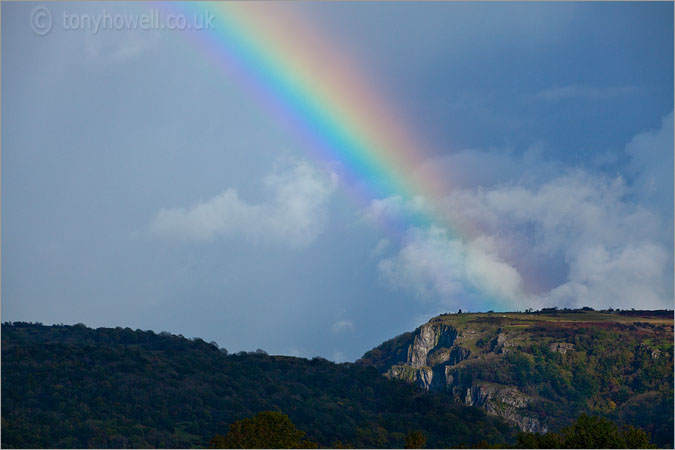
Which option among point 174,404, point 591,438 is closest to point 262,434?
point 591,438

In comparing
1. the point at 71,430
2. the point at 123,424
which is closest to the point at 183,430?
the point at 123,424

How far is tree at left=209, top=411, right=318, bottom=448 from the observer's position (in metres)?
85.0

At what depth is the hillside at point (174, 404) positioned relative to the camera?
142000 millimetres

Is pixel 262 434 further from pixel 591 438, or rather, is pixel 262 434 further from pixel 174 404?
pixel 174 404

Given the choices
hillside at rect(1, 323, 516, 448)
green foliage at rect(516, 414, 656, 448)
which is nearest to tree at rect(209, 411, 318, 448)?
green foliage at rect(516, 414, 656, 448)

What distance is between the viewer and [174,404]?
16512 cm

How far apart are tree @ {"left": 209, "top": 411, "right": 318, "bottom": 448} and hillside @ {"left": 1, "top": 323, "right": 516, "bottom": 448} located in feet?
185

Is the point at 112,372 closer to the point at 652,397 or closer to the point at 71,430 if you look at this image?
the point at 71,430

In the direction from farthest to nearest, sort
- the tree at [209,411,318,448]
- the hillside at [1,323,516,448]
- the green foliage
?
the hillside at [1,323,516,448]
the tree at [209,411,318,448]
the green foliage

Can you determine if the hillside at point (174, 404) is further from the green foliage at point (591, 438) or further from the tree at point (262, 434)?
the green foliage at point (591, 438)

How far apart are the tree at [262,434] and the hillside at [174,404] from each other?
5643 centimetres

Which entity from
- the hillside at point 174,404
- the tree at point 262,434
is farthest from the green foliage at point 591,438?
the hillside at point 174,404

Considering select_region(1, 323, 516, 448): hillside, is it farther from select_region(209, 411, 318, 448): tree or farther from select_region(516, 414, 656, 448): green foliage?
select_region(516, 414, 656, 448): green foliage

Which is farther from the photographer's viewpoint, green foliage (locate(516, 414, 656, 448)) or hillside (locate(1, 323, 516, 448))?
hillside (locate(1, 323, 516, 448))
